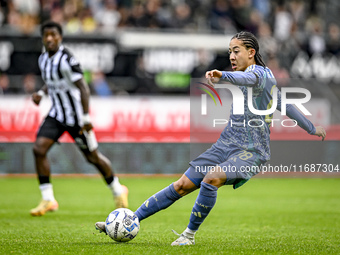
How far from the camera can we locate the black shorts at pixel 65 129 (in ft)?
28.7

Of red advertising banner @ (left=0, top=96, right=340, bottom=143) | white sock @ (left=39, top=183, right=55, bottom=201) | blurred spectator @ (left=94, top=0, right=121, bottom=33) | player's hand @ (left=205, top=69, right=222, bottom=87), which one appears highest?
player's hand @ (left=205, top=69, right=222, bottom=87)

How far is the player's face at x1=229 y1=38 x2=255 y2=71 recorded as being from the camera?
5.91 meters

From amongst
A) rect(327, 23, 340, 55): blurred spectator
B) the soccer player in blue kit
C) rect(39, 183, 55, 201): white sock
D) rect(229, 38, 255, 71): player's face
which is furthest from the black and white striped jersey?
rect(327, 23, 340, 55): blurred spectator

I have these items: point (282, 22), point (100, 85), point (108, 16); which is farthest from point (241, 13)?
point (100, 85)

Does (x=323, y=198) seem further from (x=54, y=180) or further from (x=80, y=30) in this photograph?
(x=80, y=30)

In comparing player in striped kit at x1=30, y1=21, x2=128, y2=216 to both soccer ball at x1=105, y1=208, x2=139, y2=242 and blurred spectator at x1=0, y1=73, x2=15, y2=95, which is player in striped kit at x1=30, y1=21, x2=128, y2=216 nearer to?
soccer ball at x1=105, y1=208, x2=139, y2=242

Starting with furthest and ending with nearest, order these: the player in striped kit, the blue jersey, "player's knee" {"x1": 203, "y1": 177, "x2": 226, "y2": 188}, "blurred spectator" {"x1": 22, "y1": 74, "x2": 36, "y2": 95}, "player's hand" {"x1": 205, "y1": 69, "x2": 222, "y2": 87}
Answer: "blurred spectator" {"x1": 22, "y1": 74, "x2": 36, "y2": 95} < the player in striped kit < the blue jersey < "player's knee" {"x1": 203, "y1": 177, "x2": 226, "y2": 188} < "player's hand" {"x1": 205, "y1": 69, "x2": 222, "y2": 87}

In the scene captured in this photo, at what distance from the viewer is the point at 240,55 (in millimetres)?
5918

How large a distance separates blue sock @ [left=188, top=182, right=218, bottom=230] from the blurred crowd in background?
433 inches

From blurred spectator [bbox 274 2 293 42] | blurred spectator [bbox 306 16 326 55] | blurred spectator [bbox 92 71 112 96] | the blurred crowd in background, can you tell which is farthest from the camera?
blurred spectator [bbox 274 2 293 42]

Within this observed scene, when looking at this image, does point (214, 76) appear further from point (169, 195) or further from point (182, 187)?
point (169, 195)

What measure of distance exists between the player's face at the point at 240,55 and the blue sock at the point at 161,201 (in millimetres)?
1307

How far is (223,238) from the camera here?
22.1 feet

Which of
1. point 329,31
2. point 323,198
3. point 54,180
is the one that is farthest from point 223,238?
point 329,31
